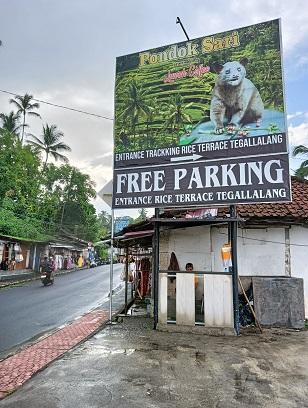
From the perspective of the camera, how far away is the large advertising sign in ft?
25.1

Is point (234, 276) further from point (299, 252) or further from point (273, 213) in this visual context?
point (299, 252)

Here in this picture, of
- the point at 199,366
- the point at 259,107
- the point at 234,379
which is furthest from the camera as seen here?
the point at 259,107

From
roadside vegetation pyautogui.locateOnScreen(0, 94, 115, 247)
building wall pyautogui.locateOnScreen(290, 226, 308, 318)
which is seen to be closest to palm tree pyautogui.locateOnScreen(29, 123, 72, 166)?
roadside vegetation pyautogui.locateOnScreen(0, 94, 115, 247)

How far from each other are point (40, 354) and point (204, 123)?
6346 millimetres

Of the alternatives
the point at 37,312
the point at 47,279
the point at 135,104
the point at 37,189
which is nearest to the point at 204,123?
the point at 135,104

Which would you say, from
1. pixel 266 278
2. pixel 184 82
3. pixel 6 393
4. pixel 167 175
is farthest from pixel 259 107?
pixel 6 393

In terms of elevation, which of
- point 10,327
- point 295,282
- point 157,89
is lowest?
point 10,327

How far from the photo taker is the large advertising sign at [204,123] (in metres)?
7.64

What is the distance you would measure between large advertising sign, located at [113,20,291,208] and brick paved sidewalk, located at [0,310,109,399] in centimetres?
347

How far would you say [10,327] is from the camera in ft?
30.0

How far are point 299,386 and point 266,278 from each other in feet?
13.2

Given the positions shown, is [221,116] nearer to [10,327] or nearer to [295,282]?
[295,282]

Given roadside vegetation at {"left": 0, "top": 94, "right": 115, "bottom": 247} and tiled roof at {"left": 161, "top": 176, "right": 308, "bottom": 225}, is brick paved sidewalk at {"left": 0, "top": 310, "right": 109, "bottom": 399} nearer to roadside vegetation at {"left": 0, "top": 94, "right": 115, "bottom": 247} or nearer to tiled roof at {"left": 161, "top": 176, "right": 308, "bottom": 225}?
tiled roof at {"left": 161, "top": 176, "right": 308, "bottom": 225}

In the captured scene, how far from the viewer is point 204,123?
8.22 meters
